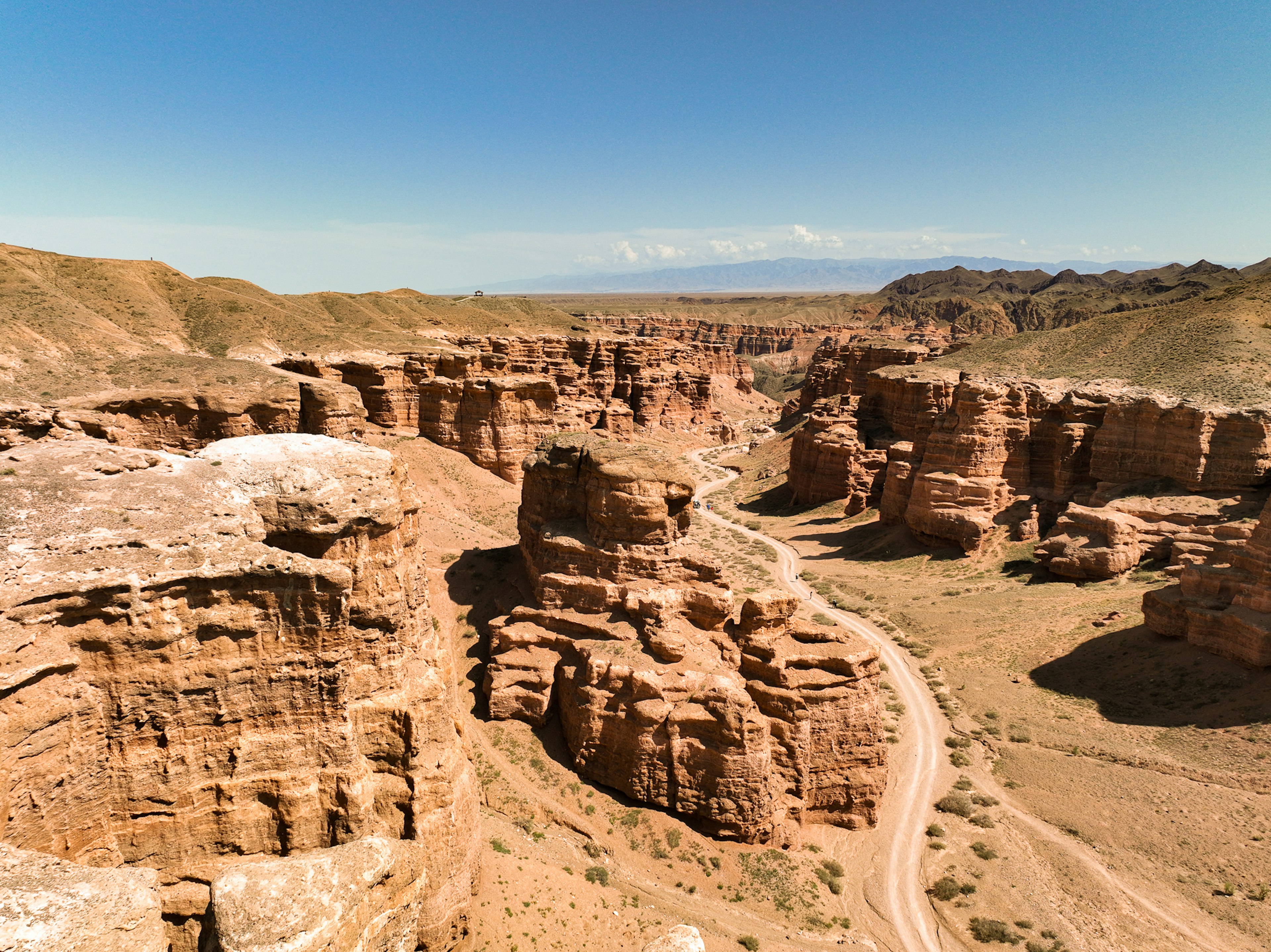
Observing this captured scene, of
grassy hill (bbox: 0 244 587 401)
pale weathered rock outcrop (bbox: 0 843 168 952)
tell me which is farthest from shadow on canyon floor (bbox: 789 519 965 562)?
pale weathered rock outcrop (bbox: 0 843 168 952)

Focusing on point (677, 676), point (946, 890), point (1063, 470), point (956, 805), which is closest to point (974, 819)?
point (956, 805)

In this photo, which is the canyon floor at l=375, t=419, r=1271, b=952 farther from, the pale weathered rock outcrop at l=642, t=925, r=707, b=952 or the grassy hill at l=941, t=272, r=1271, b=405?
the grassy hill at l=941, t=272, r=1271, b=405

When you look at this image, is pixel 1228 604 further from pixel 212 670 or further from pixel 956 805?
pixel 212 670

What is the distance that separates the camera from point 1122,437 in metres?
45.4

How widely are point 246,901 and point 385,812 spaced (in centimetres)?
433

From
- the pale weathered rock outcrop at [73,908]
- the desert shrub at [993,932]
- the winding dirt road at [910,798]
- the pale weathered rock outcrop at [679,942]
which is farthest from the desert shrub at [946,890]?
the pale weathered rock outcrop at [73,908]

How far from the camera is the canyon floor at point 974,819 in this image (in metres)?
19.0

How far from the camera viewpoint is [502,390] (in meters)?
50.4

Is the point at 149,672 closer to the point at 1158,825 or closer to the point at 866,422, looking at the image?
the point at 1158,825

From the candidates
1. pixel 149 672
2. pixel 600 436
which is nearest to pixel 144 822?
pixel 149 672

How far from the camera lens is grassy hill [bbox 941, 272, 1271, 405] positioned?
45.2 metres

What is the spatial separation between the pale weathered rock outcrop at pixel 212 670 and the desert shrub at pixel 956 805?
19.1 meters

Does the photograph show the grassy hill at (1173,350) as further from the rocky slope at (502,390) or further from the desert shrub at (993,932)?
the rocky slope at (502,390)

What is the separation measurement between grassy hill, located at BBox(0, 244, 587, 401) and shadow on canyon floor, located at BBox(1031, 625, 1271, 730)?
157 feet
